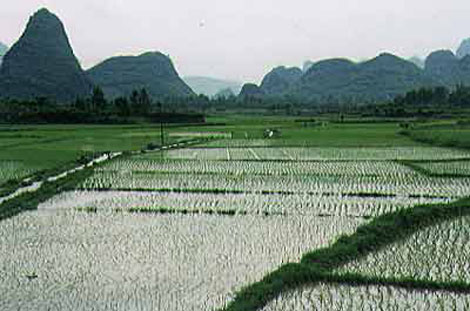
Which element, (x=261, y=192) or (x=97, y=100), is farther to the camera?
(x=97, y=100)

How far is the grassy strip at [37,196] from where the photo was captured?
8.06 meters

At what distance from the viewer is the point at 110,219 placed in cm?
770

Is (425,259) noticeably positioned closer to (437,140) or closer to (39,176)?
(39,176)

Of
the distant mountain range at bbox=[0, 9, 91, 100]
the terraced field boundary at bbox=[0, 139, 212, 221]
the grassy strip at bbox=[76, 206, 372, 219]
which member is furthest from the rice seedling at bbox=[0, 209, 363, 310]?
the distant mountain range at bbox=[0, 9, 91, 100]

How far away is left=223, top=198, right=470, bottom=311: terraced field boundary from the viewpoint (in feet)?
14.6

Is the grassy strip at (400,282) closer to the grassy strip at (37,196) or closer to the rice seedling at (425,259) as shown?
the rice seedling at (425,259)

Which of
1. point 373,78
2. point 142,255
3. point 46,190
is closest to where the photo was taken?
point 142,255

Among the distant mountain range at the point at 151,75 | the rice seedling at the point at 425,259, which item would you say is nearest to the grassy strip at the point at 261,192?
the rice seedling at the point at 425,259

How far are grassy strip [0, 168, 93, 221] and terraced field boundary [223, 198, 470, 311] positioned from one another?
4923mm

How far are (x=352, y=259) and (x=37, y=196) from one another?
20.4ft

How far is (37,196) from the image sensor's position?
915cm

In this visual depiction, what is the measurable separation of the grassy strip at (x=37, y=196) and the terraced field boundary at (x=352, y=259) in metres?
4.92

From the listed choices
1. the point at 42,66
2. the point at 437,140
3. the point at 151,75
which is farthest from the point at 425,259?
the point at 151,75

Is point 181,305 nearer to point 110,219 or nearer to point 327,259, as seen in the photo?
point 327,259
